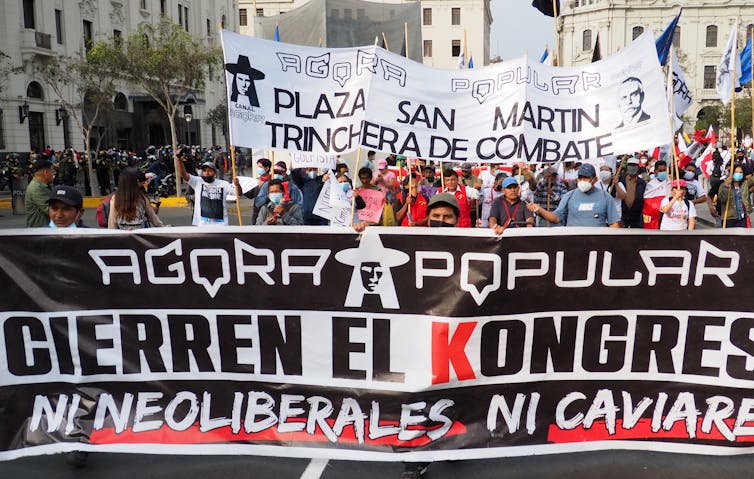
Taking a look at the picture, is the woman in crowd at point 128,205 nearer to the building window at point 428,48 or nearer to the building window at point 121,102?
the building window at point 121,102

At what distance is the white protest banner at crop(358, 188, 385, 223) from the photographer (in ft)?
27.4

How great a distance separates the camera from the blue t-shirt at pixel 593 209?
7.38m

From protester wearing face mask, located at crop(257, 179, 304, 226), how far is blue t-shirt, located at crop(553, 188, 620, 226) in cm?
315

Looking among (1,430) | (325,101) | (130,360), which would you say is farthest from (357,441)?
(325,101)

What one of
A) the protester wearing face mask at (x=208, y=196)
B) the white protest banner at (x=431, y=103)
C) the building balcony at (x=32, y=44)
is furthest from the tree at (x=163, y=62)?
→ the white protest banner at (x=431, y=103)

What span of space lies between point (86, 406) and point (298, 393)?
1.24 metres

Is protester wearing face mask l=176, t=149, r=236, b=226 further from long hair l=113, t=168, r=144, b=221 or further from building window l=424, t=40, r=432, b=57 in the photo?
building window l=424, t=40, r=432, b=57

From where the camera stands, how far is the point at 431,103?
212 inches

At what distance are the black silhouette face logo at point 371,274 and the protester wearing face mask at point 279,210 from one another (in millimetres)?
4186

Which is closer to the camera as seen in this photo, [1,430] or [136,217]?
[1,430]

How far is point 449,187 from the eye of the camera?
9.32 m

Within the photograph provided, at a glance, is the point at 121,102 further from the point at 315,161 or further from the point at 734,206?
the point at 734,206

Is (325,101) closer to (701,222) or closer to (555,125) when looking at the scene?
(555,125)

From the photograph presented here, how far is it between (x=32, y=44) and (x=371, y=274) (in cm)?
3571
